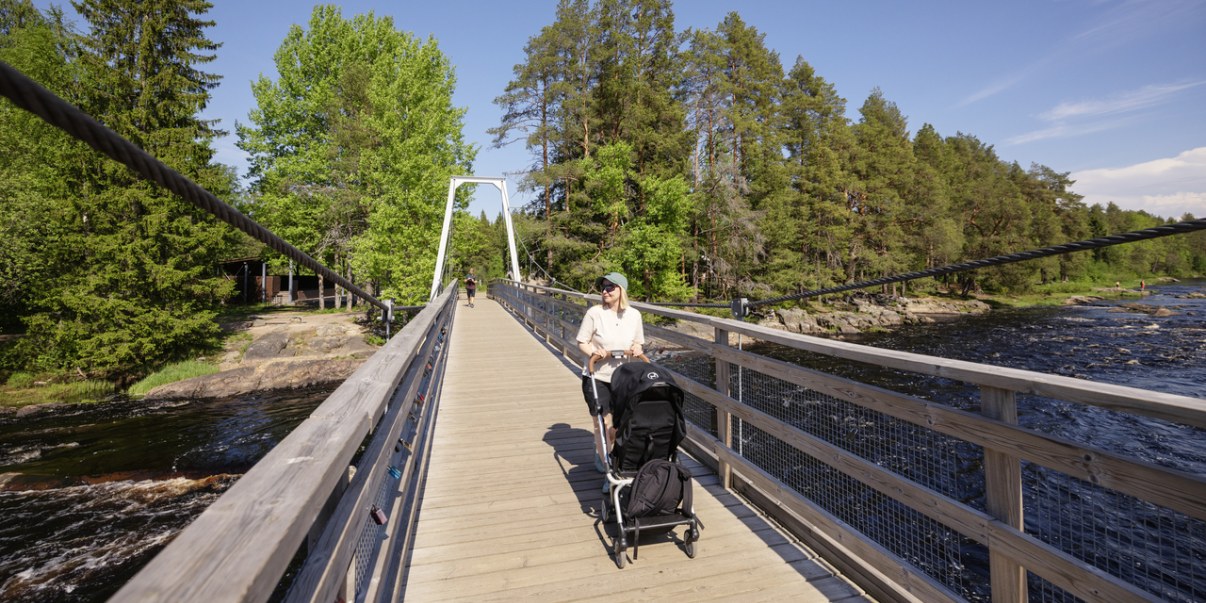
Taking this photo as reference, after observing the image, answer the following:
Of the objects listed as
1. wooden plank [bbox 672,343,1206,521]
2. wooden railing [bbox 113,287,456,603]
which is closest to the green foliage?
wooden railing [bbox 113,287,456,603]

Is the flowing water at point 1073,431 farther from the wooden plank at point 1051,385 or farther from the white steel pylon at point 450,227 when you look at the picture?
the white steel pylon at point 450,227

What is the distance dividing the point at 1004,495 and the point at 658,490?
4.86ft

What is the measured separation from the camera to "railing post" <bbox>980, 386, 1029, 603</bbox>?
1908 mm

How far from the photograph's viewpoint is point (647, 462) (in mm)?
2984

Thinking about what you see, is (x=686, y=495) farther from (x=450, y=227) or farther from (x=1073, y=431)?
(x=450, y=227)

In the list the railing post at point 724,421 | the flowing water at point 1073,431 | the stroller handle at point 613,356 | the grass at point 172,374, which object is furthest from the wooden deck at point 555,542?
the grass at point 172,374

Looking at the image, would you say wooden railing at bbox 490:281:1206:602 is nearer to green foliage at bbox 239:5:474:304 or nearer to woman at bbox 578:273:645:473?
woman at bbox 578:273:645:473

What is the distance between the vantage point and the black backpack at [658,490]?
2.85 metres

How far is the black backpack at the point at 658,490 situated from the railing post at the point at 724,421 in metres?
1.00

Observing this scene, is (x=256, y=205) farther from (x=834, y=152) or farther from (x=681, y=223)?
(x=834, y=152)

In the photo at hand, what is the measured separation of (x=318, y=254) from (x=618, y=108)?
15.3 meters

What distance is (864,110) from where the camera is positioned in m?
42.5

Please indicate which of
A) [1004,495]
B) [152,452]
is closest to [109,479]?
[152,452]

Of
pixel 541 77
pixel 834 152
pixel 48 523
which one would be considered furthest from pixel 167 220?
pixel 834 152
